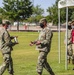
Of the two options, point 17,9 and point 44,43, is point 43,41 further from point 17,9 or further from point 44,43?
point 17,9

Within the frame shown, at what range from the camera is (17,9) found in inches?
3361

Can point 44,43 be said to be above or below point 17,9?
above

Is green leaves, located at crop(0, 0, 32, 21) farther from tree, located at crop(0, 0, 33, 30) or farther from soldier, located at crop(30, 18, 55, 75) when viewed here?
soldier, located at crop(30, 18, 55, 75)

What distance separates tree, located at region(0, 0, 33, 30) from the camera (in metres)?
83.2

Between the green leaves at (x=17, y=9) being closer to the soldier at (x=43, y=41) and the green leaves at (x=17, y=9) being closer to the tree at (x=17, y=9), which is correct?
the tree at (x=17, y=9)

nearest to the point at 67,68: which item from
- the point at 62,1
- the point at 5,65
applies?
the point at 62,1

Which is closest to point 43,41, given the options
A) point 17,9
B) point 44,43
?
point 44,43

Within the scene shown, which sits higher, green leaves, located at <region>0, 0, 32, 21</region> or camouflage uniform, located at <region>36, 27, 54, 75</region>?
camouflage uniform, located at <region>36, 27, 54, 75</region>

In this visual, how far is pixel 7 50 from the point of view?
11.6m

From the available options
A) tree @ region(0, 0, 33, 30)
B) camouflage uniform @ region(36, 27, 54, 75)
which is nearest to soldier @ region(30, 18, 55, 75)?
camouflage uniform @ region(36, 27, 54, 75)

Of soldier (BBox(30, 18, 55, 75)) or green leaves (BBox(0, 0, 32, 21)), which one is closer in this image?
soldier (BBox(30, 18, 55, 75))

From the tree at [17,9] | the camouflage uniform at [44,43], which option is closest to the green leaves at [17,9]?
the tree at [17,9]

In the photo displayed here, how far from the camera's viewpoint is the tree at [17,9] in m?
83.2

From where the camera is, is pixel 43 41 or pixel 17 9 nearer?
pixel 43 41
